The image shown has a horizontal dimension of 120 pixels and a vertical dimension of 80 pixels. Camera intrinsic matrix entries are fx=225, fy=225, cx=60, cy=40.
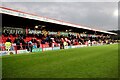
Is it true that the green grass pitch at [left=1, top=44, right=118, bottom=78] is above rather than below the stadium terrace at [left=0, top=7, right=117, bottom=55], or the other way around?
below

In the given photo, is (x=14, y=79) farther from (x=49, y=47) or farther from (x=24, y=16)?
(x=49, y=47)

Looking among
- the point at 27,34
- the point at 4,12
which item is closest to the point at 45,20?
the point at 27,34

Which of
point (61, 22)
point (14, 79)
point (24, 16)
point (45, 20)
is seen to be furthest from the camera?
point (61, 22)

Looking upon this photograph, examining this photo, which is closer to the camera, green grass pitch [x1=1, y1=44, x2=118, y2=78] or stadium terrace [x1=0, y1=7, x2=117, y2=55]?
green grass pitch [x1=1, y1=44, x2=118, y2=78]

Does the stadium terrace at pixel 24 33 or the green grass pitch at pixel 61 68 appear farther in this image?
the stadium terrace at pixel 24 33

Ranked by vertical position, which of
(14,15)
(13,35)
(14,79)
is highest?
(14,15)

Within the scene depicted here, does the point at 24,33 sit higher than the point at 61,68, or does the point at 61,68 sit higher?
the point at 24,33

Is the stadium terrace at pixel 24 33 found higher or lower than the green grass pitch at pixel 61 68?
higher

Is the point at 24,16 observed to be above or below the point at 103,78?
above

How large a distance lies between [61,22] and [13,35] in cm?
1015

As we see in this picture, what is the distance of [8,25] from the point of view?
31.8 meters

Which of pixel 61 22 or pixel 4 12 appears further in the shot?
pixel 61 22

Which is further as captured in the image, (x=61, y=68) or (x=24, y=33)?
(x=24, y=33)

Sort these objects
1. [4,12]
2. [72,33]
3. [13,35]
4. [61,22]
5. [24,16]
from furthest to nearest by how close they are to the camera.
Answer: [72,33], [61,22], [13,35], [24,16], [4,12]
